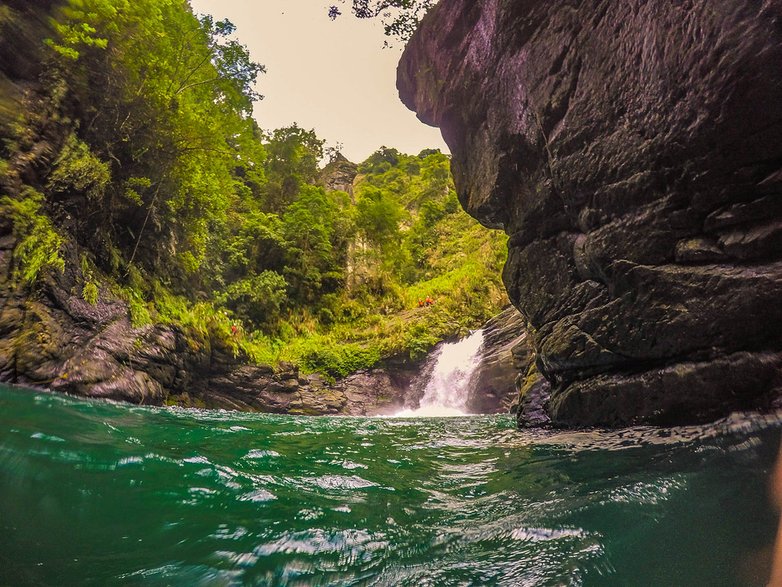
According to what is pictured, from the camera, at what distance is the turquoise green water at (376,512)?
1.86 metres

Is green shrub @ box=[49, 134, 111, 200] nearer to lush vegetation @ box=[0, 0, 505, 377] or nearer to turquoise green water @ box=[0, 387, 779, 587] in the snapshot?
lush vegetation @ box=[0, 0, 505, 377]

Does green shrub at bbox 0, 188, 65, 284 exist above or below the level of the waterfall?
above

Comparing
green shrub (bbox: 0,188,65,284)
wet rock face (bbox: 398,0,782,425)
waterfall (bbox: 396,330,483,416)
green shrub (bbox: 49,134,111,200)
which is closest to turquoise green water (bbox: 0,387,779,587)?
wet rock face (bbox: 398,0,782,425)

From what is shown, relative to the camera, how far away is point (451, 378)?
14.9 meters

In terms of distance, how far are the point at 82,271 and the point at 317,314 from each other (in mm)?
10753

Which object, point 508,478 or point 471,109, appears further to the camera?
point 471,109

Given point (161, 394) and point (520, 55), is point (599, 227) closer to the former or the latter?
point (520, 55)

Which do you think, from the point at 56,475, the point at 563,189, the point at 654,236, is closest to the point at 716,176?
the point at 654,236

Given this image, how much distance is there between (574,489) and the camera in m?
3.11

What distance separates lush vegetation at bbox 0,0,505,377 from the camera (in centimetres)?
891

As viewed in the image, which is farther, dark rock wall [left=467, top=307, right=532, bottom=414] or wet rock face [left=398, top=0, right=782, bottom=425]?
dark rock wall [left=467, top=307, right=532, bottom=414]

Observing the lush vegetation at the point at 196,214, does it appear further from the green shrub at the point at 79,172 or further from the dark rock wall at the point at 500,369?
the dark rock wall at the point at 500,369

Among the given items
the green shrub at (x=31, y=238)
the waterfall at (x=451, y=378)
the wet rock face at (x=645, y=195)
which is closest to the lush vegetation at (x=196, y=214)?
the green shrub at (x=31, y=238)

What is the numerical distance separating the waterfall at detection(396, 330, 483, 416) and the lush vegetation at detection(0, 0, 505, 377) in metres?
0.95
